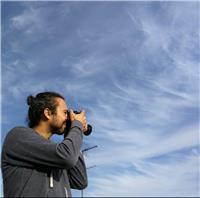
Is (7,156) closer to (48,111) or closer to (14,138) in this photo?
(14,138)

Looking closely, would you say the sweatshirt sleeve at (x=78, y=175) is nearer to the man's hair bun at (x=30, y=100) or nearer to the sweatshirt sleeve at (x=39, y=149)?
the sweatshirt sleeve at (x=39, y=149)

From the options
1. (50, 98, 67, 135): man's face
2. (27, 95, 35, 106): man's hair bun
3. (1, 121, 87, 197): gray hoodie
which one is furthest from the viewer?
(27, 95, 35, 106): man's hair bun

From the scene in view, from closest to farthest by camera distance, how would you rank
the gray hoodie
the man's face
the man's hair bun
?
1. the gray hoodie
2. the man's face
3. the man's hair bun

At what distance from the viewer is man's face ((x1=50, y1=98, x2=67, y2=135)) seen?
14.5ft

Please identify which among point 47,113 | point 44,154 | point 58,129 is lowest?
point 44,154

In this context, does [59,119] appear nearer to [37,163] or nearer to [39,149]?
[39,149]

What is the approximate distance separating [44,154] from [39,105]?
0.68 meters

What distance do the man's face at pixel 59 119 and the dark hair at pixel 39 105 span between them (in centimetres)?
5

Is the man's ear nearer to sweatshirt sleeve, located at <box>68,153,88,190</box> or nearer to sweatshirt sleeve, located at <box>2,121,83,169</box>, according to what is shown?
sweatshirt sleeve, located at <box>2,121,83,169</box>

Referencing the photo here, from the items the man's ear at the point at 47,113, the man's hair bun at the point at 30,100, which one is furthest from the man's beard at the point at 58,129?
the man's hair bun at the point at 30,100

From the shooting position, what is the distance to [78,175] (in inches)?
181

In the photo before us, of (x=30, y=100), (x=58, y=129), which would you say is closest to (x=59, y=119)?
(x=58, y=129)

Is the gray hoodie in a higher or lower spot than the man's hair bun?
lower

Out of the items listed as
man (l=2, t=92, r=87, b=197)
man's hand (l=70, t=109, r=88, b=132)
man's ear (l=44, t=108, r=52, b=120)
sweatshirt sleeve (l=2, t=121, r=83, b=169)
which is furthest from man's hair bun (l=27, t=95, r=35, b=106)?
man's hand (l=70, t=109, r=88, b=132)
